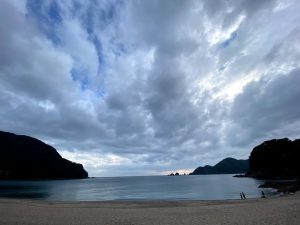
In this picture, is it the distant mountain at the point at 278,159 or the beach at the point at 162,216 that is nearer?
the beach at the point at 162,216

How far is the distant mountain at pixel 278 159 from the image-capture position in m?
143

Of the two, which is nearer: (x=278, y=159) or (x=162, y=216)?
(x=162, y=216)

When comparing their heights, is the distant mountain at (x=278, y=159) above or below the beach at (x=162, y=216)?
above

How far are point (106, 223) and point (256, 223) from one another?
36.8ft

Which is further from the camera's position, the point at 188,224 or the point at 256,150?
the point at 256,150

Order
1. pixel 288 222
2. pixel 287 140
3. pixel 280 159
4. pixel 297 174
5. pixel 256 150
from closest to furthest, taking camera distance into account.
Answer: pixel 288 222
pixel 297 174
pixel 280 159
pixel 287 140
pixel 256 150

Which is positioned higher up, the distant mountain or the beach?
the distant mountain

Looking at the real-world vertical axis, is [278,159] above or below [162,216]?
→ above

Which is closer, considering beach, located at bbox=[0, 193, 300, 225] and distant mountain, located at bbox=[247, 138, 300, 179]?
beach, located at bbox=[0, 193, 300, 225]

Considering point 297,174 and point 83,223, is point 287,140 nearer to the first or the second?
point 297,174

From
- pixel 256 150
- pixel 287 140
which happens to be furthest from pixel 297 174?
pixel 256 150

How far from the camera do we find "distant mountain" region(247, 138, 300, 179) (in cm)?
14300

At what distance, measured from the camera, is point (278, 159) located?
162125 millimetres

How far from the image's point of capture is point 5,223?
2061 centimetres
